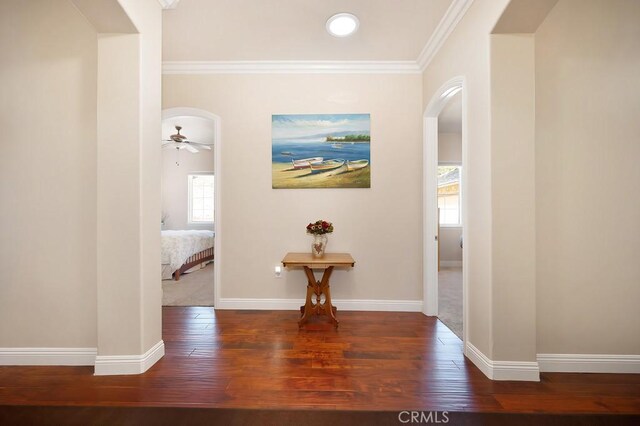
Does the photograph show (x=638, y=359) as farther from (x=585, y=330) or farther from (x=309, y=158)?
(x=309, y=158)

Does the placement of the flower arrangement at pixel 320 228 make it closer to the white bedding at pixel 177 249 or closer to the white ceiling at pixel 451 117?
the white bedding at pixel 177 249

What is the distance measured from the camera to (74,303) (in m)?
2.12

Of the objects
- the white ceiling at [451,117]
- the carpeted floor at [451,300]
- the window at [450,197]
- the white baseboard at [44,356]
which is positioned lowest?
the carpeted floor at [451,300]

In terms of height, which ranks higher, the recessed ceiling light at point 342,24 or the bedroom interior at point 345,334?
the recessed ceiling light at point 342,24

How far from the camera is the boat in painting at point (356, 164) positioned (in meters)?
3.28

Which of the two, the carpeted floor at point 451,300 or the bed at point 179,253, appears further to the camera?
the bed at point 179,253

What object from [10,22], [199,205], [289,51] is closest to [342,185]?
[289,51]

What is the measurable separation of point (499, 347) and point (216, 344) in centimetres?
224

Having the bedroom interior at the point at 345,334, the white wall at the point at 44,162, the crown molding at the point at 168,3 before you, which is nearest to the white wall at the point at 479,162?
the bedroom interior at the point at 345,334

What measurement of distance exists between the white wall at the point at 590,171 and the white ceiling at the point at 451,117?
2.41m

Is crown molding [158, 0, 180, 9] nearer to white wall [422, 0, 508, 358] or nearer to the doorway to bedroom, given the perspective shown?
the doorway to bedroom

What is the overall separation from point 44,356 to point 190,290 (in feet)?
6.61

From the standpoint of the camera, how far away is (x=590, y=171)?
6.64 ft

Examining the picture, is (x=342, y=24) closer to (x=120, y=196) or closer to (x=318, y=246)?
(x=318, y=246)
